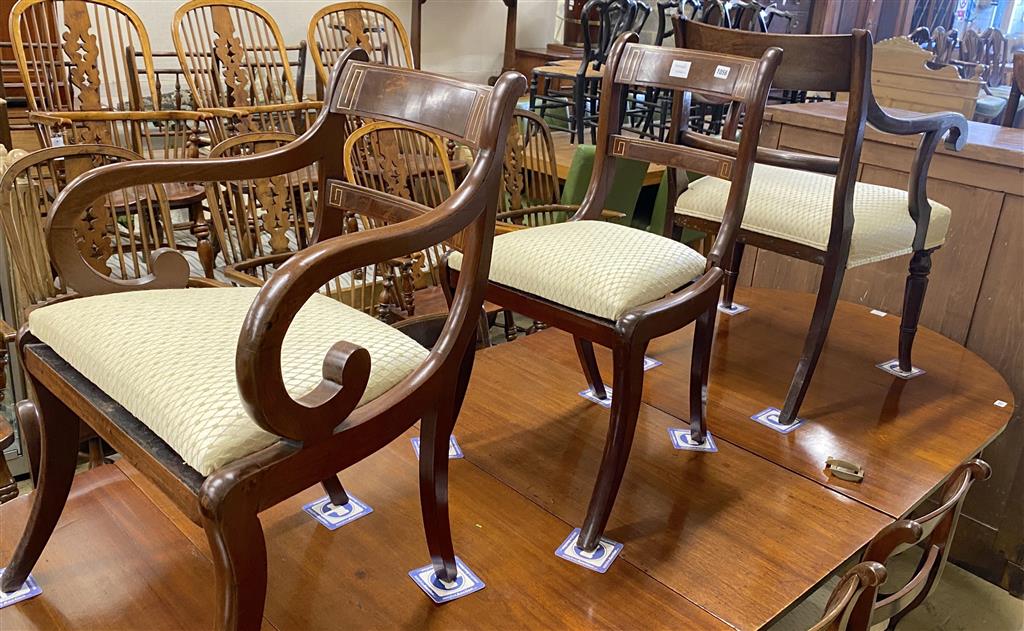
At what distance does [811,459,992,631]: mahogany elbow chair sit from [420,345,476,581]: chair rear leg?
1.80 feet

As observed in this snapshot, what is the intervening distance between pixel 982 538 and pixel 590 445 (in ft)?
4.07

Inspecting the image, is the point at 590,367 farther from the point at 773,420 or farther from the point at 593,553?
the point at 593,553

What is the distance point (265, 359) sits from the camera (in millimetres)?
910

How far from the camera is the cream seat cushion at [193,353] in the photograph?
0.98m

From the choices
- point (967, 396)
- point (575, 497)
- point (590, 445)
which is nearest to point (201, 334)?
point (575, 497)

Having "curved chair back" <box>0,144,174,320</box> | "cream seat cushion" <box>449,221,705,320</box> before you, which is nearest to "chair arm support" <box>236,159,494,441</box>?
"cream seat cushion" <box>449,221,705,320</box>

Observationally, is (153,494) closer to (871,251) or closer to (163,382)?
(163,382)

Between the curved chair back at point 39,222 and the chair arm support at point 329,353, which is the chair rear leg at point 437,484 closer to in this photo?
the chair arm support at point 329,353

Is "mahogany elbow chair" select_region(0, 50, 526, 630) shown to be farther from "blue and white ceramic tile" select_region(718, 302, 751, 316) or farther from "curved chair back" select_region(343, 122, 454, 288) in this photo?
"blue and white ceramic tile" select_region(718, 302, 751, 316)

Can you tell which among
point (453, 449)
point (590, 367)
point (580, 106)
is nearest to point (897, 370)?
point (590, 367)

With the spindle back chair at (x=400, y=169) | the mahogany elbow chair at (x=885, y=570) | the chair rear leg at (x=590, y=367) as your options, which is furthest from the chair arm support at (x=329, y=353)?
the spindle back chair at (x=400, y=169)

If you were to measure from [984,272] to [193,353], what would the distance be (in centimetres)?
210

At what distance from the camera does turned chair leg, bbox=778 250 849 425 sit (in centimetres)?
187

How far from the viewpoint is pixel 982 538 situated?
2.30m
